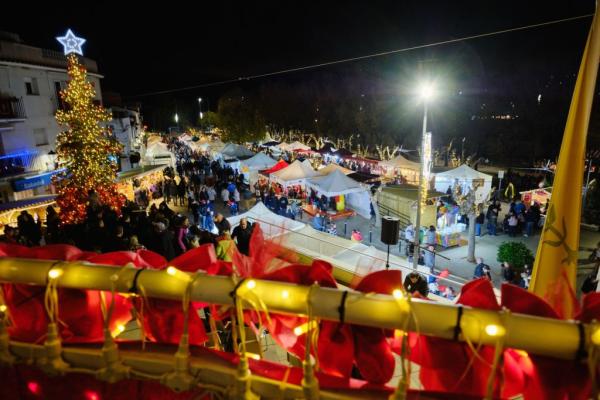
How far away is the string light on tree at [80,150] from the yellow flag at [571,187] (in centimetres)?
1271

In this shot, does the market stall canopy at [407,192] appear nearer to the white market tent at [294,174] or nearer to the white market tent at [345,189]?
the white market tent at [345,189]

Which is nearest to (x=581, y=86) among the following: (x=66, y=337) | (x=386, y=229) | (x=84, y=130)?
(x=66, y=337)

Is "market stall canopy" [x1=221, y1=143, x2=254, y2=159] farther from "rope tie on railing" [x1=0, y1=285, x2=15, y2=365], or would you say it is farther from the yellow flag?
"rope tie on railing" [x1=0, y1=285, x2=15, y2=365]

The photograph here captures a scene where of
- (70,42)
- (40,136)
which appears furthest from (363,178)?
(40,136)

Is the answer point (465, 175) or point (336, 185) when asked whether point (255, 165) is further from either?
point (465, 175)

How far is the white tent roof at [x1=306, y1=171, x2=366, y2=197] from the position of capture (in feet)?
58.1

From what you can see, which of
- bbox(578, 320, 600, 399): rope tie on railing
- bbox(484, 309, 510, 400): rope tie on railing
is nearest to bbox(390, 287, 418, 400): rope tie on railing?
bbox(484, 309, 510, 400): rope tie on railing

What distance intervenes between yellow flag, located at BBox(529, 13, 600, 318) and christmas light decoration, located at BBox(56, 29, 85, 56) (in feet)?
60.6

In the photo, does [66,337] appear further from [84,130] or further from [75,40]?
[75,40]

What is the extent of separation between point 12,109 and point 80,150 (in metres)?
9.67

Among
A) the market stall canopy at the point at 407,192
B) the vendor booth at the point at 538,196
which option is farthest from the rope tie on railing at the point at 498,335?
the vendor booth at the point at 538,196

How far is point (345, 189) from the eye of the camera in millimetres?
17875

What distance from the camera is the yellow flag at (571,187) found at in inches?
94.3

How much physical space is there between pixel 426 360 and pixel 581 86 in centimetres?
219
